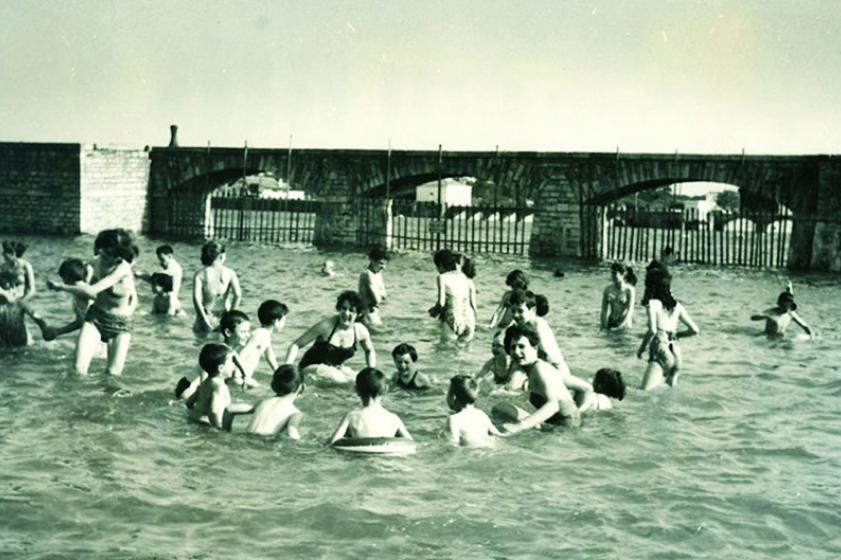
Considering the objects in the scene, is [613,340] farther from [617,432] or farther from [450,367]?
[617,432]

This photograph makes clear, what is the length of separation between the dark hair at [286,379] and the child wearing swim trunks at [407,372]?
1946 millimetres

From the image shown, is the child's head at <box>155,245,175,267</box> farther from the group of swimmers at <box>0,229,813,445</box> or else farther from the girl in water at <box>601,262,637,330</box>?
the girl in water at <box>601,262,637,330</box>

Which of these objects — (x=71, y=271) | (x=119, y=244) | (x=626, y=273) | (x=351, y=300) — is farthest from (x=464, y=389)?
(x=626, y=273)

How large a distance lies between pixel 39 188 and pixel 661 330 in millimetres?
28829

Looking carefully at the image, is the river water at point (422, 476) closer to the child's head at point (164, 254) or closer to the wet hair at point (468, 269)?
the wet hair at point (468, 269)

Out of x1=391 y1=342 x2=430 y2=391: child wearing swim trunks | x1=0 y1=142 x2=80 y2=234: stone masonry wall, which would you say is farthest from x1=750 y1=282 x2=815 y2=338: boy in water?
x1=0 y1=142 x2=80 y2=234: stone masonry wall

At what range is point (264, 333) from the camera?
31.2 feet

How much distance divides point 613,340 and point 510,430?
20.7ft

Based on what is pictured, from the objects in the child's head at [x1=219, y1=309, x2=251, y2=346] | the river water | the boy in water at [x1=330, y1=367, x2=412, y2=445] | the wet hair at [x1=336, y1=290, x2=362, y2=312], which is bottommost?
the river water

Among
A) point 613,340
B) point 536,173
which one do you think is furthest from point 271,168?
point 613,340

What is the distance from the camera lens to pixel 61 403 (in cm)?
916

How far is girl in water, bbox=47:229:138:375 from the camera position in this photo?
9.63 metres

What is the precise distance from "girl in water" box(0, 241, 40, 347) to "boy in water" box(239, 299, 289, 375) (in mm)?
3319

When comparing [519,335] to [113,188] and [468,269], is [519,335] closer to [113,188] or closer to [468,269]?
[468,269]
